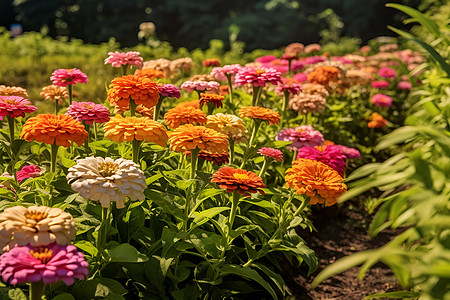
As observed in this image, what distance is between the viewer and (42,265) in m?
1.16

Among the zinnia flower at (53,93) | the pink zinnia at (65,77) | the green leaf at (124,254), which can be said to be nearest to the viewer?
the green leaf at (124,254)

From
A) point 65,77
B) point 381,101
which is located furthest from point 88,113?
point 381,101

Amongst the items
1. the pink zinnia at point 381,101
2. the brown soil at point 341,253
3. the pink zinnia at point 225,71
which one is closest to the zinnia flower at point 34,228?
the brown soil at point 341,253

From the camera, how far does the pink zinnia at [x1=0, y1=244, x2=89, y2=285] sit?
1.15 m

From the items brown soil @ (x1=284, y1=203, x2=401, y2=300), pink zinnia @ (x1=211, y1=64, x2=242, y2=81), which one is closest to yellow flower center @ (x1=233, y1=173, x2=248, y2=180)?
brown soil @ (x1=284, y1=203, x2=401, y2=300)

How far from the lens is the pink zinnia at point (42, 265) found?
1.15 m

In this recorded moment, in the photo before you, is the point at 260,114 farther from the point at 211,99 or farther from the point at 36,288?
the point at 36,288

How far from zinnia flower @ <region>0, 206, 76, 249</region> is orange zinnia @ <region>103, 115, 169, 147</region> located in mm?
487

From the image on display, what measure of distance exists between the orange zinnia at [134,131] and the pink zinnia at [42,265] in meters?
0.59

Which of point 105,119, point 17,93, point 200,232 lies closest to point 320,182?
point 200,232

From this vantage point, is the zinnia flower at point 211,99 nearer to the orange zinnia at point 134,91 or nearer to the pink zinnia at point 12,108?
the orange zinnia at point 134,91

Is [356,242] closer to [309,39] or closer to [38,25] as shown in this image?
[309,39]

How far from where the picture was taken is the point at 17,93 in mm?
2361

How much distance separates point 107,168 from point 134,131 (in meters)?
0.25
